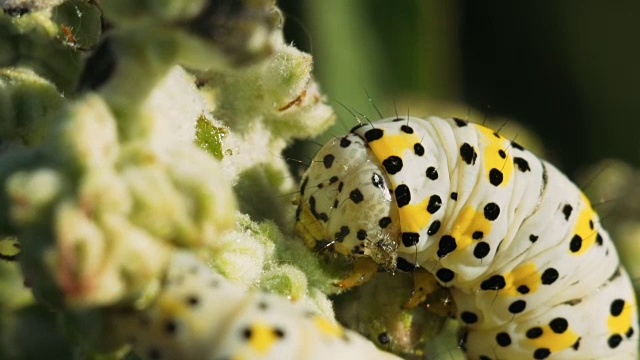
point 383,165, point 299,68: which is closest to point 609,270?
point 383,165

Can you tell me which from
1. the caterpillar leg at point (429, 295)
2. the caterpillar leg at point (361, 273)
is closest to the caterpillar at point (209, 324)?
the caterpillar leg at point (361, 273)

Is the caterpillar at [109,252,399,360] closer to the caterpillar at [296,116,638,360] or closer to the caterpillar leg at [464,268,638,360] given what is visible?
the caterpillar at [296,116,638,360]

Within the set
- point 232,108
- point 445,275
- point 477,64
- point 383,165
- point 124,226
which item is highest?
point 124,226

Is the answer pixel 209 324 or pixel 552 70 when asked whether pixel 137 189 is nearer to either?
pixel 209 324

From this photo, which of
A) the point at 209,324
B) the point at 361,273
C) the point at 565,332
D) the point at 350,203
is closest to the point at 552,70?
the point at 565,332

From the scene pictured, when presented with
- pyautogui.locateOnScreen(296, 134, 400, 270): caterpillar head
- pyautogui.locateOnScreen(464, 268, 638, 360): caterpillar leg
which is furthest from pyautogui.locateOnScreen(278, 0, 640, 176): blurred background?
pyautogui.locateOnScreen(296, 134, 400, 270): caterpillar head

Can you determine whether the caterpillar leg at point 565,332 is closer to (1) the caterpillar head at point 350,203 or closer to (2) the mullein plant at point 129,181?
(1) the caterpillar head at point 350,203

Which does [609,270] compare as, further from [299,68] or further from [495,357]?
[299,68]

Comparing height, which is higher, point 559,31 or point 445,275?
point 445,275
